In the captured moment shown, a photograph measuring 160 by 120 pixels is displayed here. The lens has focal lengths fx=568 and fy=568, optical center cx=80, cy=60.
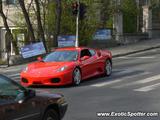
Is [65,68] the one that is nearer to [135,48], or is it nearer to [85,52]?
[85,52]

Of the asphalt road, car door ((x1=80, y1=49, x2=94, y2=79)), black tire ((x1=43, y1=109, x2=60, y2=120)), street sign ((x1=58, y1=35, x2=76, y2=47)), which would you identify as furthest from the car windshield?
street sign ((x1=58, y1=35, x2=76, y2=47))

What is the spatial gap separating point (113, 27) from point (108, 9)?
1.83 meters

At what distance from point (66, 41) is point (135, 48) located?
5.01 metres

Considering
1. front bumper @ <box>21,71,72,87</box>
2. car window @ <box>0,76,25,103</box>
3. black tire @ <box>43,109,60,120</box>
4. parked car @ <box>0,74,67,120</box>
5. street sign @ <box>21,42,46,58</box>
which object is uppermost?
car window @ <box>0,76,25,103</box>

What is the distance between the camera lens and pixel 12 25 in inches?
1775

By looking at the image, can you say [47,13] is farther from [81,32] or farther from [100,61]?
[100,61]

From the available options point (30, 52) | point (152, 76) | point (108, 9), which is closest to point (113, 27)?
point (108, 9)

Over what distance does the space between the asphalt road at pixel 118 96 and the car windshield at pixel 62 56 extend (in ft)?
3.36

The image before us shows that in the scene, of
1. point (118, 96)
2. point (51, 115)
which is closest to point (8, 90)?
point (51, 115)

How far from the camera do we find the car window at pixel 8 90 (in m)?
8.79

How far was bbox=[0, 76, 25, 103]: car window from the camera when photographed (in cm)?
879

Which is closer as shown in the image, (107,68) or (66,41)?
(107,68)

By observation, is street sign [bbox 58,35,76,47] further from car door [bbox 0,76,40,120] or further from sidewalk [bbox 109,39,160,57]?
car door [bbox 0,76,40,120]

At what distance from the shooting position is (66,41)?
36875 mm
